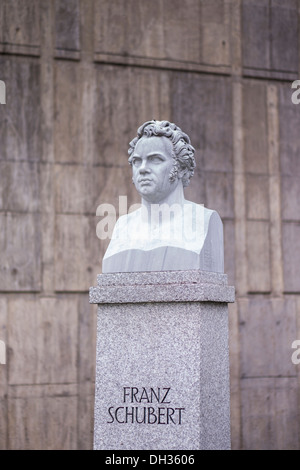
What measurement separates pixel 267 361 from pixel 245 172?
2455mm

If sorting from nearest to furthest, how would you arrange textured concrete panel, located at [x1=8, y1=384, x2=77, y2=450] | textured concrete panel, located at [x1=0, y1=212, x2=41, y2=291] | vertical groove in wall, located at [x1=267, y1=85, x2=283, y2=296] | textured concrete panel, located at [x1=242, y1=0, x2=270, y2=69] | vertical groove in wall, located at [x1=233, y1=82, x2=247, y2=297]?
1. textured concrete panel, located at [x1=8, y1=384, x2=77, y2=450]
2. textured concrete panel, located at [x1=0, y1=212, x2=41, y2=291]
3. vertical groove in wall, located at [x1=233, y1=82, x2=247, y2=297]
4. vertical groove in wall, located at [x1=267, y1=85, x2=283, y2=296]
5. textured concrete panel, located at [x1=242, y1=0, x2=270, y2=69]

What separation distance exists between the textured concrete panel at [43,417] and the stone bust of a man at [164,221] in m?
3.44

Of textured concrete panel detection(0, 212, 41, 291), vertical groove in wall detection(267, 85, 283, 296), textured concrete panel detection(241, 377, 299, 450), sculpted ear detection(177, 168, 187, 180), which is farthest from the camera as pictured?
vertical groove in wall detection(267, 85, 283, 296)

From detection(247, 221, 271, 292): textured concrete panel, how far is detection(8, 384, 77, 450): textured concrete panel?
272cm

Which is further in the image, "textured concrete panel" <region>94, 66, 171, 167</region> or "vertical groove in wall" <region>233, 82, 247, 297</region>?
"vertical groove in wall" <region>233, 82, 247, 297</region>

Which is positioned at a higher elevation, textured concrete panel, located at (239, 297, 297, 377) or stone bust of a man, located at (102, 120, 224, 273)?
stone bust of a man, located at (102, 120, 224, 273)

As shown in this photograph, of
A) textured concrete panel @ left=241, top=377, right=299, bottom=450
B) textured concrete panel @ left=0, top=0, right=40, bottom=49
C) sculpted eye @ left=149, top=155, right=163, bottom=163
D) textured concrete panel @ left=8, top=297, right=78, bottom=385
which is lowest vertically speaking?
textured concrete panel @ left=241, top=377, right=299, bottom=450

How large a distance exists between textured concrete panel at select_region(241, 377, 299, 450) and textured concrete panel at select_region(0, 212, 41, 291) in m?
3.01

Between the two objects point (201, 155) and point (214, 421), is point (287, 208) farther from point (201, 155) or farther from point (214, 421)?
point (214, 421)

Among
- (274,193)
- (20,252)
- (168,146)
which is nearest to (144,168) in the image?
(168,146)

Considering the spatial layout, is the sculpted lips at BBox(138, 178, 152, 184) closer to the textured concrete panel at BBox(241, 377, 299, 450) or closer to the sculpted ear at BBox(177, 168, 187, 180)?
the sculpted ear at BBox(177, 168, 187, 180)

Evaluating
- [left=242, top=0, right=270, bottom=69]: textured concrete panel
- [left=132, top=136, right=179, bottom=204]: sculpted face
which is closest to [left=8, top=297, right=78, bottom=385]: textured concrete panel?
[left=132, top=136, right=179, bottom=204]: sculpted face

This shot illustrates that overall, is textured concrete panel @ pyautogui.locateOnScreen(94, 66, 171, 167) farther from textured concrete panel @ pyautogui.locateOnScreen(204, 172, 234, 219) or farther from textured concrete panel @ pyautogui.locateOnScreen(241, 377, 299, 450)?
textured concrete panel @ pyautogui.locateOnScreen(241, 377, 299, 450)

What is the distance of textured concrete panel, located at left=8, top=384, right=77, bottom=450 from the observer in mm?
9562
